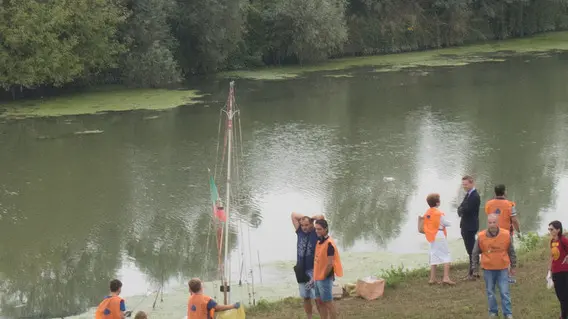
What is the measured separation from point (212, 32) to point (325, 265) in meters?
33.0

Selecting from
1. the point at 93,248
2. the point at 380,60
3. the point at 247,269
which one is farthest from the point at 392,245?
the point at 380,60

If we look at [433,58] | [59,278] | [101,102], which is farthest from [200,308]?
[433,58]

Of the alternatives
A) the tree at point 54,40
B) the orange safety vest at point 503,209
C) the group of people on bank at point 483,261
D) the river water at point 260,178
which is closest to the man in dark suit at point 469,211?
the orange safety vest at point 503,209

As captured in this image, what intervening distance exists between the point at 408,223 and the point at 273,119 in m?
14.4

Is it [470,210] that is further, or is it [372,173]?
[372,173]

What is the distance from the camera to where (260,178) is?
21.0 meters

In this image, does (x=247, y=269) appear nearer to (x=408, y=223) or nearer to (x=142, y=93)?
(x=408, y=223)

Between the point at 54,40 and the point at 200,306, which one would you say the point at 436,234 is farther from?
the point at 54,40

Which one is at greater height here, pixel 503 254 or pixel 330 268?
pixel 503 254

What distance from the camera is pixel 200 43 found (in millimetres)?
41656

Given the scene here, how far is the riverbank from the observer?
110 ft

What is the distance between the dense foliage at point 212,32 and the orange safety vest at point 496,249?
2841 centimetres

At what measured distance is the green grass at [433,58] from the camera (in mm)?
44312

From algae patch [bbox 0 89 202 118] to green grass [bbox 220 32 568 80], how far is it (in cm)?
733
